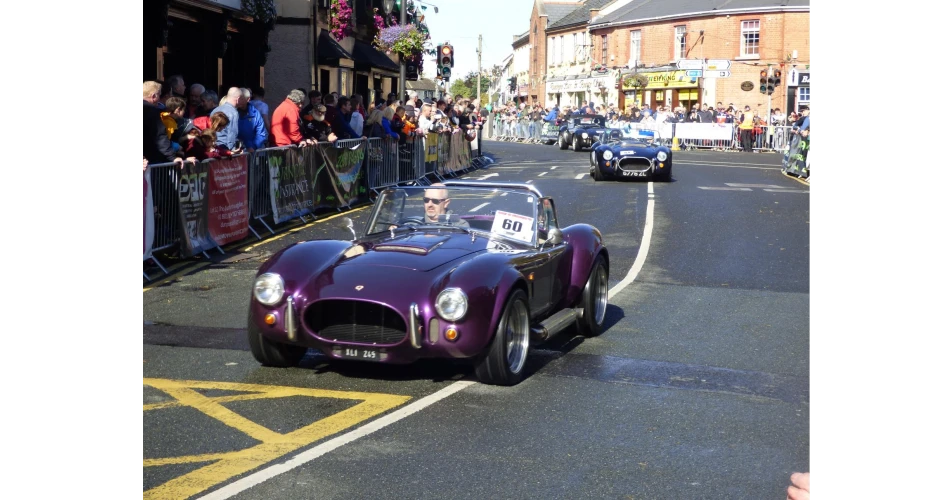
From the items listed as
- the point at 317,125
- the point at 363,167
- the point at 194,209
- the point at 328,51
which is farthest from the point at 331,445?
the point at 328,51

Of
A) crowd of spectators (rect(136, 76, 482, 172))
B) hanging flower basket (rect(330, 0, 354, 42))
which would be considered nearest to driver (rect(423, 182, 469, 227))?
crowd of spectators (rect(136, 76, 482, 172))

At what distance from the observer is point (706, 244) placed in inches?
590

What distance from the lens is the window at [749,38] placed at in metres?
58.9

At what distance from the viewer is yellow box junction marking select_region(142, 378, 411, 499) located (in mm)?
4797

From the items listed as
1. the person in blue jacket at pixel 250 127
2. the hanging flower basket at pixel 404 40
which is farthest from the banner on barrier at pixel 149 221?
the hanging flower basket at pixel 404 40

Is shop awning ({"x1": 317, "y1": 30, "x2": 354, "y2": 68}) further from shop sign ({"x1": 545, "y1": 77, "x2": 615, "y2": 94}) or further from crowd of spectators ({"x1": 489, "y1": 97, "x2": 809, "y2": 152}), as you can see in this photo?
shop sign ({"x1": 545, "y1": 77, "x2": 615, "y2": 94})

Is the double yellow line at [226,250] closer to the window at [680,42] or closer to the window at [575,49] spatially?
the window at [680,42]

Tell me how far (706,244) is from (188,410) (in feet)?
33.4

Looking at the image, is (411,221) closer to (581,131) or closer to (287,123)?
(287,123)

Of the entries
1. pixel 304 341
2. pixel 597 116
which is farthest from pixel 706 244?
pixel 597 116

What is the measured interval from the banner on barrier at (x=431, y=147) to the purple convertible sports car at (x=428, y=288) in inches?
663

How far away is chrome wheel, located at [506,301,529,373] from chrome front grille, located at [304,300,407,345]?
30.9 inches
